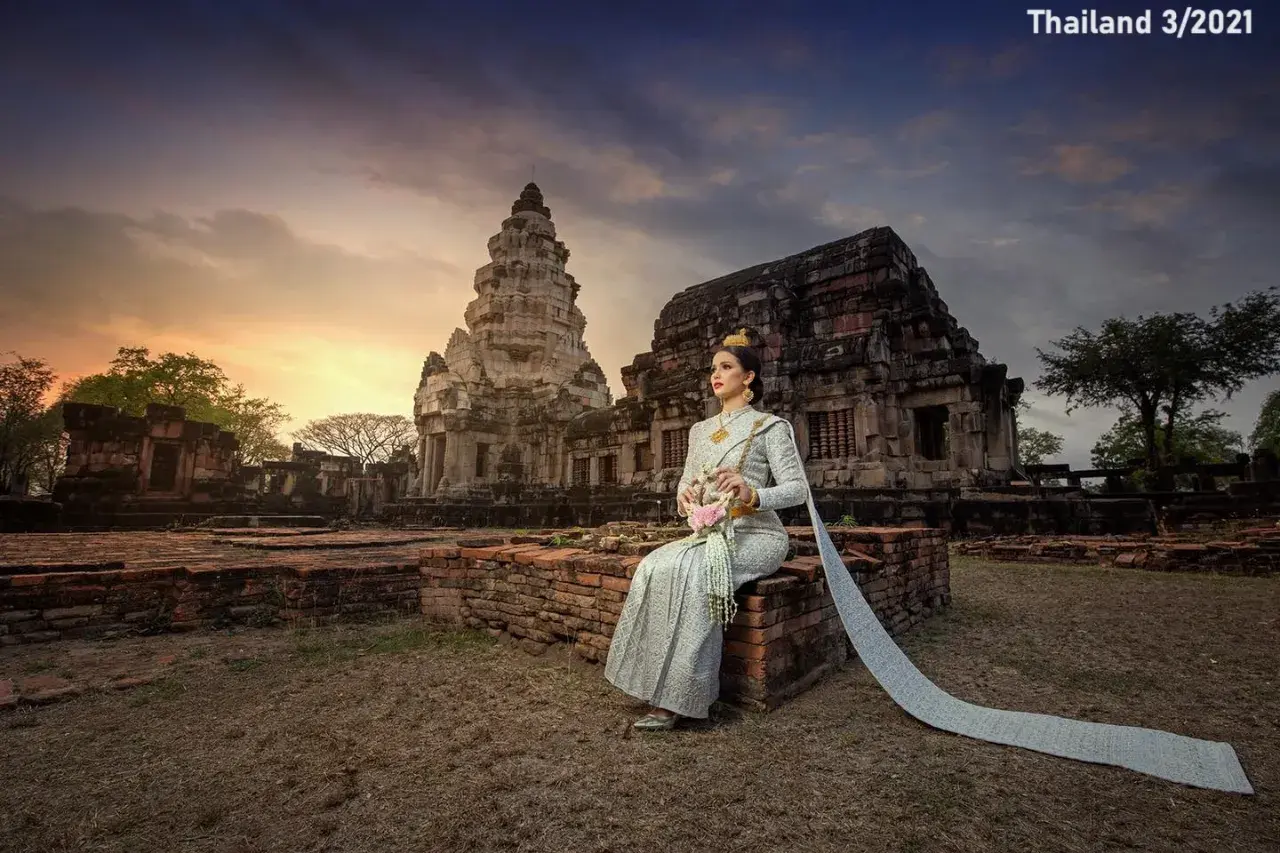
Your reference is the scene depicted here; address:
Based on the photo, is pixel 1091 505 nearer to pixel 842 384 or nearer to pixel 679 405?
pixel 842 384

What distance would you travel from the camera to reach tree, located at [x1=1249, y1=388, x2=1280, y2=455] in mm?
32594

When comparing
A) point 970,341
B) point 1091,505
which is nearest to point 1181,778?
point 1091,505

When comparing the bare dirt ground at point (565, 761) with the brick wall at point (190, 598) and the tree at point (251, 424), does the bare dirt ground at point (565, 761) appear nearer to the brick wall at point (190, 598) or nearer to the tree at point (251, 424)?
the brick wall at point (190, 598)

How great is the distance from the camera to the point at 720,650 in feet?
8.58

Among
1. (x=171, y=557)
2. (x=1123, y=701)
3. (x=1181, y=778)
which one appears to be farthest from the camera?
(x=171, y=557)

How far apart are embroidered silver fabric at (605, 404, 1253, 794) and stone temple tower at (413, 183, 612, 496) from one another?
1891 centimetres

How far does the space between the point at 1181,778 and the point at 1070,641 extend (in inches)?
88.6

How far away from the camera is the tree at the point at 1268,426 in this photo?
32594 millimetres

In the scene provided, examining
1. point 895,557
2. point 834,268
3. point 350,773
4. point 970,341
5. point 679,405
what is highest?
point 834,268

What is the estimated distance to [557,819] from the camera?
1808 mm

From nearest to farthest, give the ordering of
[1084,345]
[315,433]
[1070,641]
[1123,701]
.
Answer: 1. [1123,701]
2. [1070,641]
3. [1084,345]
4. [315,433]

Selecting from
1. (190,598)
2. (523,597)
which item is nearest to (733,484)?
(523,597)

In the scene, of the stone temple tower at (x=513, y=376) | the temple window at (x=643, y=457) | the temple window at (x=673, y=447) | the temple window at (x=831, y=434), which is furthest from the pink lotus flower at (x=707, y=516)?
the stone temple tower at (x=513, y=376)

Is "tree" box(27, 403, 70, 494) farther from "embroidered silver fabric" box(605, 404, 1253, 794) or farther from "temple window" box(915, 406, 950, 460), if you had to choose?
"temple window" box(915, 406, 950, 460)
